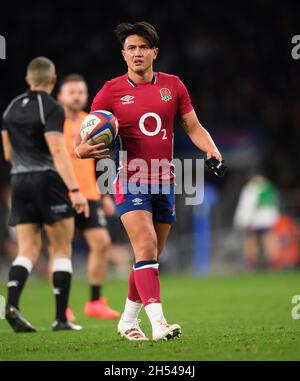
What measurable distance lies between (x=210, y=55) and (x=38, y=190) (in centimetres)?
1850

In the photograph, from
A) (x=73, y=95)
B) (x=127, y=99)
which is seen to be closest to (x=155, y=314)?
(x=127, y=99)

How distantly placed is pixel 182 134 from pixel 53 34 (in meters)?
4.99

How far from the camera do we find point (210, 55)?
26.2 m

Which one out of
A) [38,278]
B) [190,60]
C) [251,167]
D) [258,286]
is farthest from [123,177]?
[190,60]

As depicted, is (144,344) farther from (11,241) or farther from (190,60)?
(190,60)

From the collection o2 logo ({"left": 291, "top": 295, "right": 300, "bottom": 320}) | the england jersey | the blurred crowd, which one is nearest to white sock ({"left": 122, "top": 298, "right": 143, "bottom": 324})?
the england jersey

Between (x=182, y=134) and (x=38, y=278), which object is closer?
(x=38, y=278)

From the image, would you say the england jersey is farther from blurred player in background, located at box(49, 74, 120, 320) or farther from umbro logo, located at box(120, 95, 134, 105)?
blurred player in background, located at box(49, 74, 120, 320)

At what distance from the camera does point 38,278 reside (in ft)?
63.8

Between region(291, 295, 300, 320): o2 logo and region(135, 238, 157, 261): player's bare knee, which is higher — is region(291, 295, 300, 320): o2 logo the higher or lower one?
the lower one

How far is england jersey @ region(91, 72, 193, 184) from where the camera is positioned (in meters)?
6.88

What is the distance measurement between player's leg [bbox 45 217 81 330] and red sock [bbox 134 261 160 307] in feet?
6.05

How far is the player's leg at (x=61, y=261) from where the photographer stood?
8344 millimetres

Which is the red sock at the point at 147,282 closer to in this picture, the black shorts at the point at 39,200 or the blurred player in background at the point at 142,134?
the blurred player in background at the point at 142,134
